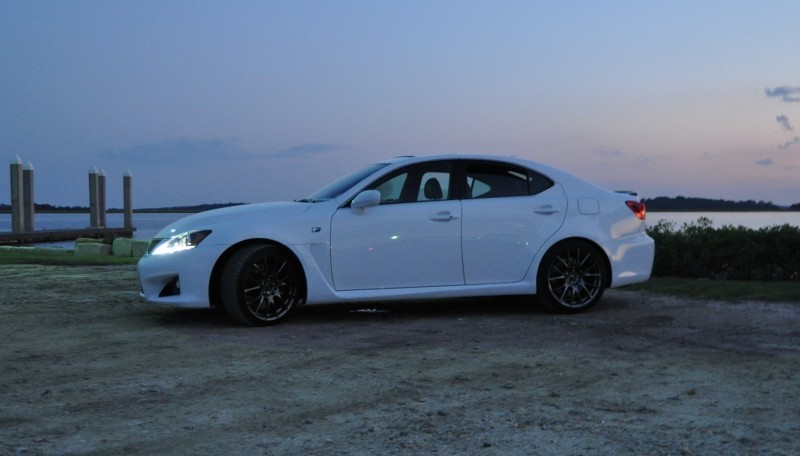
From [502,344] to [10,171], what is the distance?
4025 cm

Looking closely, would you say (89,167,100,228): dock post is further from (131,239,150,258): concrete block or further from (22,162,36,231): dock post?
(131,239,150,258): concrete block

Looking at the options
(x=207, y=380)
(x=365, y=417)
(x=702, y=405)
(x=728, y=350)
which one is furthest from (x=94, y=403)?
(x=728, y=350)

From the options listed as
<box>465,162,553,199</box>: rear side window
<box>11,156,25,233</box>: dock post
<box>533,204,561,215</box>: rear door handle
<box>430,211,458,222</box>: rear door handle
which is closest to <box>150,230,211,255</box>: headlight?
<box>430,211,458,222</box>: rear door handle

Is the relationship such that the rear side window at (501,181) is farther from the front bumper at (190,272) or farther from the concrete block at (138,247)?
the concrete block at (138,247)

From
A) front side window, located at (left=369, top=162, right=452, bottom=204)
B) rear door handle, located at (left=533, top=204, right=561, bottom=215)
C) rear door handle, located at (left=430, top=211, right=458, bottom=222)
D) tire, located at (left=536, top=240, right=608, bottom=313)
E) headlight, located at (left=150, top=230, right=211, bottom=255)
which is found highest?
front side window, located at (left=369, top=162, right=452, bottom=204)

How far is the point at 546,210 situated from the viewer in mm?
8602

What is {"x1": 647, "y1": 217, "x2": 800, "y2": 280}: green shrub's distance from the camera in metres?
11.5

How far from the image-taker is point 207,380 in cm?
543

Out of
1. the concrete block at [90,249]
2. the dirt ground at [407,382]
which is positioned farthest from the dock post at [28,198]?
the dirt ground at [407,382]

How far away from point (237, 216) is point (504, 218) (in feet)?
8.75

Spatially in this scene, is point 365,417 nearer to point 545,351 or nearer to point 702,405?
point 702,405

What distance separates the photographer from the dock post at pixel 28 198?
42531 millimetres

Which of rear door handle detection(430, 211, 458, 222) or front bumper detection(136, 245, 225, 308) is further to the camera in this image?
rear door handle detection(430, 211, 458, 222)

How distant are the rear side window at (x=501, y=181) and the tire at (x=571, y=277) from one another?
0.68 meters
